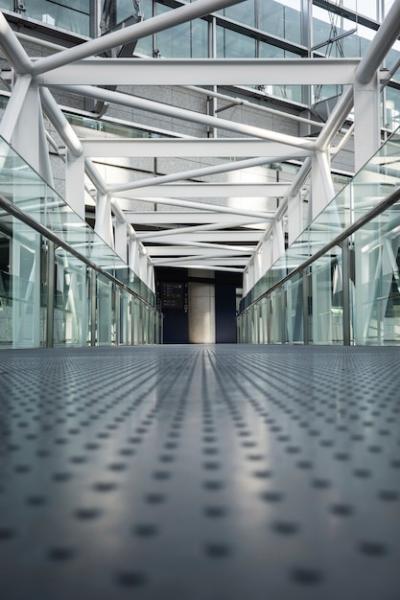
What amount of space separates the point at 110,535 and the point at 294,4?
31.4 m

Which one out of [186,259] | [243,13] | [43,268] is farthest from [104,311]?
[243,13]

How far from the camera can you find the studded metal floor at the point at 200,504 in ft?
1.58

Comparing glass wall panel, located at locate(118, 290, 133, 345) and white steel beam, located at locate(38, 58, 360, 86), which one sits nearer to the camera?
white steel beam, located at locate(38, 58, 360, 86)

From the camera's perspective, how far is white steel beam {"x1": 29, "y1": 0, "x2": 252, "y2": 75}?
944cm

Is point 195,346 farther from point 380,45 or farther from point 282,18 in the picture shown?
point 282,18

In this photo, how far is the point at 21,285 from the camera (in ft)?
25.6

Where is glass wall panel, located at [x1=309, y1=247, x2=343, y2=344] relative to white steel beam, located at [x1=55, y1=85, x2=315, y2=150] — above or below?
below

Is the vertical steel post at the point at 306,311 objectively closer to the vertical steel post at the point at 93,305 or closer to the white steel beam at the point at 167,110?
the white steel beam at the point at 167,110

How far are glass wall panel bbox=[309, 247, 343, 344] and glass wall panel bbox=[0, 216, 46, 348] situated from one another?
4235 mm

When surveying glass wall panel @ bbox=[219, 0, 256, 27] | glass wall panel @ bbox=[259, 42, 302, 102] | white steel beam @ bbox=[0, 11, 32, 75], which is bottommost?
white steel beam @ bbox=[0, 11, 32, 75]

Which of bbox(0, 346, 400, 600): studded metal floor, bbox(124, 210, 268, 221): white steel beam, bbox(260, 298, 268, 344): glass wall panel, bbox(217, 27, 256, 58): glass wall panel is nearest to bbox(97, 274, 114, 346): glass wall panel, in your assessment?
bbox(260, 298, 268, 344): glass wall panel

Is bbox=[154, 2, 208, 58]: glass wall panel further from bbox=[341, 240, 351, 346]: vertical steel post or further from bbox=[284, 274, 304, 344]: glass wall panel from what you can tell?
bbox=[341, 240, 351, 346]: vertical steel post

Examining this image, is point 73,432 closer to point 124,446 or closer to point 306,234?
point 124,446

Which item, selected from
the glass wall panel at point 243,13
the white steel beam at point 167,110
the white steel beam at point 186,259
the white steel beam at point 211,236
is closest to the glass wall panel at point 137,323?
the white steel beam at point 211,236
